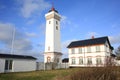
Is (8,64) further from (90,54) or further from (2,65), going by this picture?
(90,54)

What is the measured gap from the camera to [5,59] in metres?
22.8

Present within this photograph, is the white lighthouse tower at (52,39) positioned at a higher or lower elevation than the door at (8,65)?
higher

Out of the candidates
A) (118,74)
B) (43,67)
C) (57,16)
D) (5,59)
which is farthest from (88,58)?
(118,74)

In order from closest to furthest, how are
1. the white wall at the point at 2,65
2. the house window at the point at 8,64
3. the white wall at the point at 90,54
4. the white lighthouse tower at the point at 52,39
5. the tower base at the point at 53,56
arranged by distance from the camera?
the white wall at the point at 2,65 → the house window at the point at 8,64 → the white wall at the point at 90,54 → the tower base at the point at 53,56 → the white lighthouse tower at the point at 52,39

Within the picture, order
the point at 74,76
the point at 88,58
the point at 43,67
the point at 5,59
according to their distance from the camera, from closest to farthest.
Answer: the point at 74,76 → the point at 5,59 → the point at 43,67 → the point at 88,58

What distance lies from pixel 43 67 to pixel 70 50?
35.9 ft

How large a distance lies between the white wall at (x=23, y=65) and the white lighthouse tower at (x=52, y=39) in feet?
30.4

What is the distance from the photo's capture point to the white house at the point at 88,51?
3256cm

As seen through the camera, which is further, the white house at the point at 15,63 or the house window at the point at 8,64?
the house window at the point at 8,64

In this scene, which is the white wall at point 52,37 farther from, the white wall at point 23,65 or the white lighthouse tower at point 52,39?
the white wall at point 23,65

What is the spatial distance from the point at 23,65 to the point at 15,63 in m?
1.74

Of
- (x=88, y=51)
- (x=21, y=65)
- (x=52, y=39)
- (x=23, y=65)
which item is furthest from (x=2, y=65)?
(x=88, y=51)

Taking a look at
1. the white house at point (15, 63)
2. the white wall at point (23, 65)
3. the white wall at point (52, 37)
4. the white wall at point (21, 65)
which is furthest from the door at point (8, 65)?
the white wall at point (52, 37)

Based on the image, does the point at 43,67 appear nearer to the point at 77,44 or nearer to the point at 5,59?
the point at 5,59
